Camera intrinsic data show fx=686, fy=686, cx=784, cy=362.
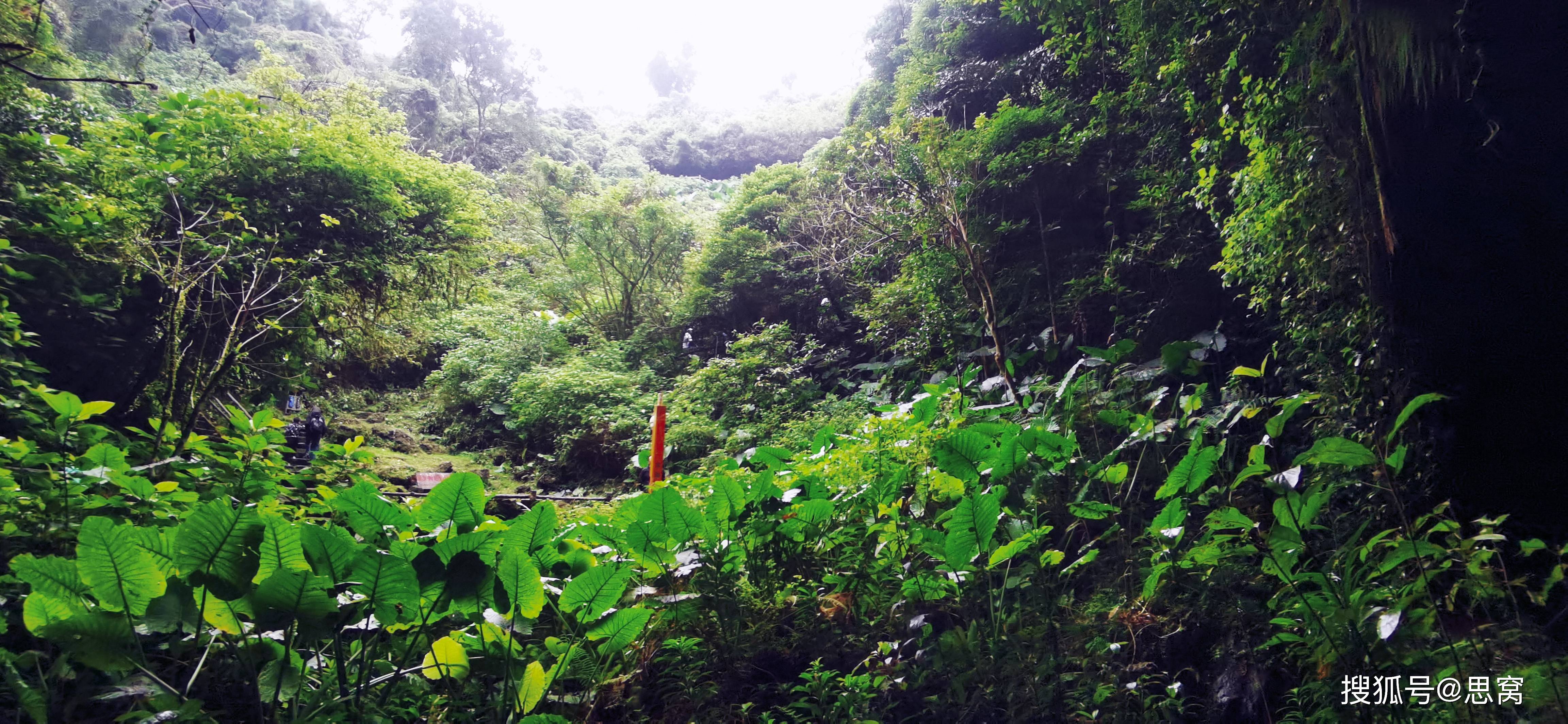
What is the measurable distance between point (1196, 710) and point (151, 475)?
3092 mm

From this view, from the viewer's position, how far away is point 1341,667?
4.60ft

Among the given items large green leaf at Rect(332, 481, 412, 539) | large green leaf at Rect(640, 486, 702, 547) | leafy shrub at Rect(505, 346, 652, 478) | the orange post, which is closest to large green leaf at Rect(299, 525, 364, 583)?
large green leaf at Rect(332, 481, 412, 539)

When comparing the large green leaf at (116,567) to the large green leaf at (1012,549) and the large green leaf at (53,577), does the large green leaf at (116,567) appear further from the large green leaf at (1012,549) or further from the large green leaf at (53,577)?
the large green leaf at (1012,549)

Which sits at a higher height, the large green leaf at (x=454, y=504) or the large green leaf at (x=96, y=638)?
the large green leaf at (x=454, y=504)

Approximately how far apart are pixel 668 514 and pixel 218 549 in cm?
86

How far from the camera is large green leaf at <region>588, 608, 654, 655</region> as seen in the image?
151 cm

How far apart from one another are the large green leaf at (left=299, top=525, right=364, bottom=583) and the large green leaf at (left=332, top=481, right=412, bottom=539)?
5.1 inches

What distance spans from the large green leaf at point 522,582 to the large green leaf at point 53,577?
0.65 metres

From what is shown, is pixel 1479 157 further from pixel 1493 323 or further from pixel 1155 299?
pixel 1155 299

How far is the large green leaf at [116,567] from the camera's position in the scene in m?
1.12

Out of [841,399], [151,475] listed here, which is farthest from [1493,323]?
[841,399]

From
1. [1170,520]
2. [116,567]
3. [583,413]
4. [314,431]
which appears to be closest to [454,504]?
[116,567]

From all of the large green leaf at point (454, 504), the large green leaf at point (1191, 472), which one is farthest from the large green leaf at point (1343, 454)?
the large green leaf at point (454, 504)

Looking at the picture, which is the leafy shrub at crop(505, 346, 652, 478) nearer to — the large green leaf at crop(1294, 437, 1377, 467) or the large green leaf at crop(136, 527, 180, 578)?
the large green leaf at crop(136, 527, 180, 578)
